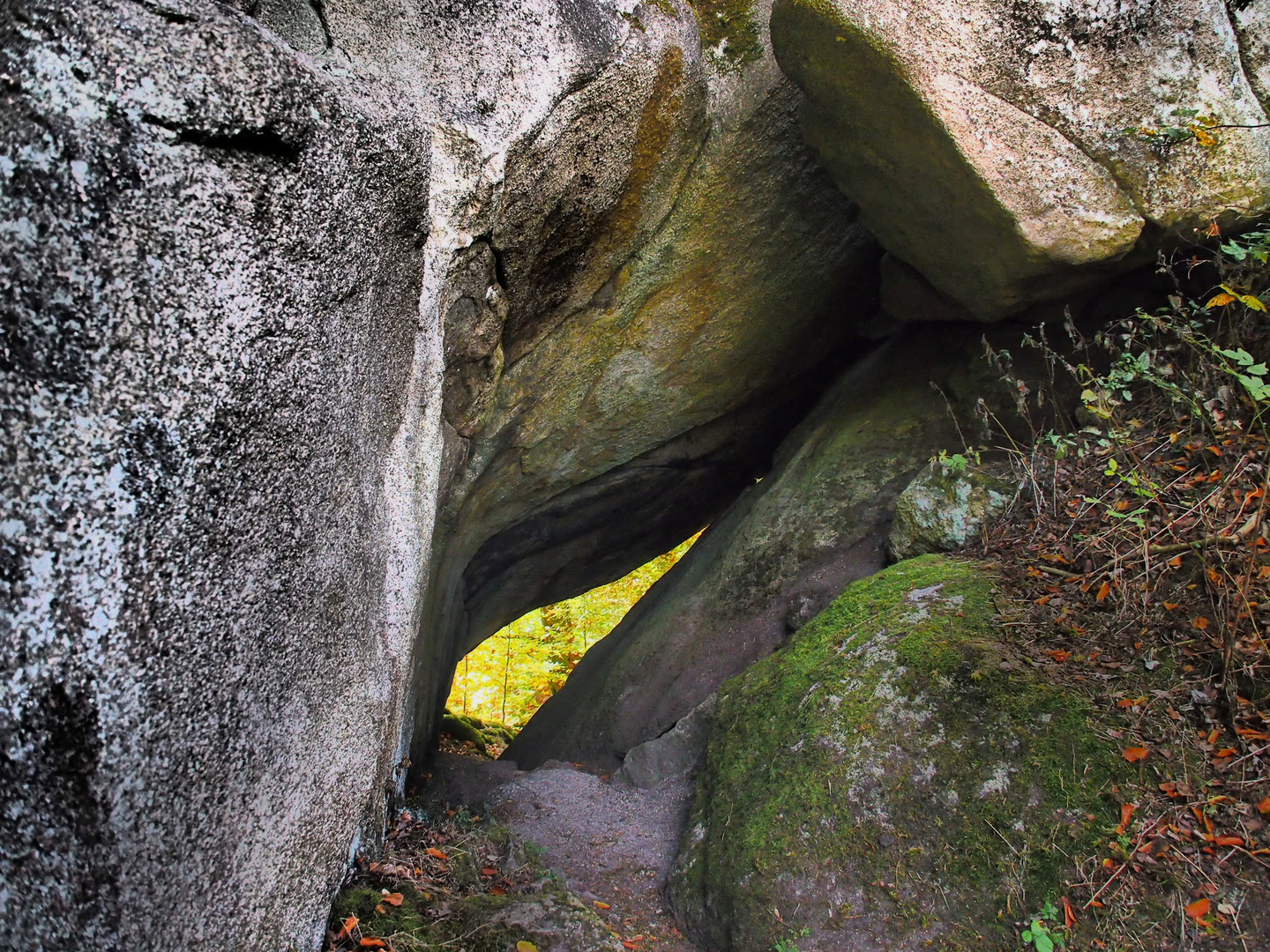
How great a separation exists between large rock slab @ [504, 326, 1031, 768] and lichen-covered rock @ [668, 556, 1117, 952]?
1.58m

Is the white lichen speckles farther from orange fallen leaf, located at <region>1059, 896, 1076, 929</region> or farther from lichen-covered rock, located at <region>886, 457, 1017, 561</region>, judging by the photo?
lichen-covered rock, located at <region>886, 457, 1017, 561</region>

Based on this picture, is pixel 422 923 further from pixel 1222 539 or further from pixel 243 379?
pixel 1222 539

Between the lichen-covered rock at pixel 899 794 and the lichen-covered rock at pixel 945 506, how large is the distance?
523 mm

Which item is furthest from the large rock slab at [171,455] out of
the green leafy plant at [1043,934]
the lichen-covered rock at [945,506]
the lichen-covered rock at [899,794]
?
the lichen-covered rock at [945,506]

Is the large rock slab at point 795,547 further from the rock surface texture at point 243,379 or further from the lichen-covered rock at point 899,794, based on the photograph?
the rock surface texture at point 243,379

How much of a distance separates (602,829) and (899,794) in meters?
1.90

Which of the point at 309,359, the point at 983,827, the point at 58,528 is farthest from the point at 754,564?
the point at 58,528

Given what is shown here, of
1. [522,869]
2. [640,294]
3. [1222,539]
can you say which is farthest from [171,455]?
[640,294]

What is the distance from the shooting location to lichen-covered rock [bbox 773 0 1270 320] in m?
3.94

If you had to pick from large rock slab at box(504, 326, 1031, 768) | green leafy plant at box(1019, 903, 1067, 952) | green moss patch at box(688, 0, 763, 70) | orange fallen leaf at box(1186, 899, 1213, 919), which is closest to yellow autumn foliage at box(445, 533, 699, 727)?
large rock slab at box(504, 326, 1031, 768)

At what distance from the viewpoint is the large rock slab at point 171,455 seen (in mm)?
1455

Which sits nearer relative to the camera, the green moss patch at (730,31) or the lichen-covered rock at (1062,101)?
the lichen-covered rock at (1062,101)

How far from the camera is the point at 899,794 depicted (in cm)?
325

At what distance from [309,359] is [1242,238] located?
4390 mm
